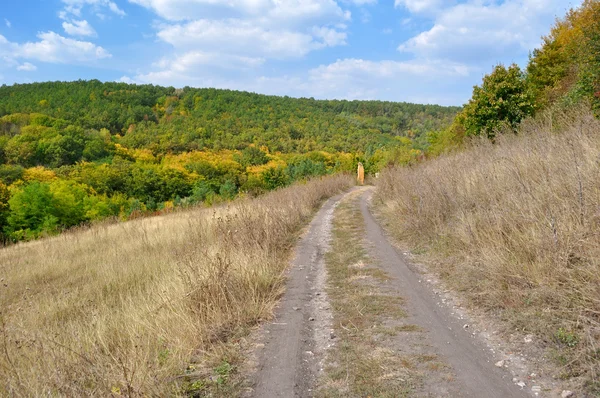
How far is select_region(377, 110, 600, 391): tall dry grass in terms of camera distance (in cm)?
332

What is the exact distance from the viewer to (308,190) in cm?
1959

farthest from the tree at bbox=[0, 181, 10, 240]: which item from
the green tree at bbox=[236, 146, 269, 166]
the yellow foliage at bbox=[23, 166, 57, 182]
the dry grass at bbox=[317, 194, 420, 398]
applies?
the green tree at bbox=[236, 146, 269, 166]

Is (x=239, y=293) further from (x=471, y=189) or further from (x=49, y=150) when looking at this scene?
(x=49, y=150)

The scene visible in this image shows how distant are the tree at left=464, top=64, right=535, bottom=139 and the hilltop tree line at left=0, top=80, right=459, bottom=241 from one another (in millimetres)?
16163

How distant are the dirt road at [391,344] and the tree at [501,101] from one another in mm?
12239

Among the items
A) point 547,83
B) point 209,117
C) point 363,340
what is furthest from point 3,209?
point 209,117

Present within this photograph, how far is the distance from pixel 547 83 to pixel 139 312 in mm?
23507

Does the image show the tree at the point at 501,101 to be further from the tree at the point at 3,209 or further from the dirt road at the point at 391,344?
the tree at the point at 3,209

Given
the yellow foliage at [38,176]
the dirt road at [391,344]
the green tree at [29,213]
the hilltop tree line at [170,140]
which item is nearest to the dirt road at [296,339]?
the dirt road at [391,344]

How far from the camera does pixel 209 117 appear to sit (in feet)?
408

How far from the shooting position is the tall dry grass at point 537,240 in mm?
3318

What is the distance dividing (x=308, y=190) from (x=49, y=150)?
81250 mm

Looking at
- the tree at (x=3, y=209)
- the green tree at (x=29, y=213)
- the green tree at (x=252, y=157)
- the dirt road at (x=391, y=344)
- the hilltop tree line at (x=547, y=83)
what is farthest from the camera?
the green tree at (x=252, y=157)

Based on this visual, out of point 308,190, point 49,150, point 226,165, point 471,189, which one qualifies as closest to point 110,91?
point 49,150
